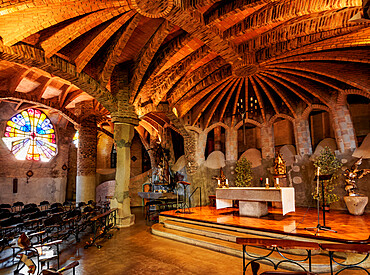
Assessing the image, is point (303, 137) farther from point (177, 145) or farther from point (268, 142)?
point (177, 145)

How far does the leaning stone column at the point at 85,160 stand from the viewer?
1479 cm

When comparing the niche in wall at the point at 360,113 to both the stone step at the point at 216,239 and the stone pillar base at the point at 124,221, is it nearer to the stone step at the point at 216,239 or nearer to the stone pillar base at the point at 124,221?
the stone step at the point at 216,239

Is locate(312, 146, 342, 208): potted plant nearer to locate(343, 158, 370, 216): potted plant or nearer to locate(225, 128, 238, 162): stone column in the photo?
locate(343, 158, 370, 216): potted plant

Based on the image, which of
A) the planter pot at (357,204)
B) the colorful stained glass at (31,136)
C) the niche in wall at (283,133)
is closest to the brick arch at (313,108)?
the niche in wall at (283,133)

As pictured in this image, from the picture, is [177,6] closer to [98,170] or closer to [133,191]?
[133,191]

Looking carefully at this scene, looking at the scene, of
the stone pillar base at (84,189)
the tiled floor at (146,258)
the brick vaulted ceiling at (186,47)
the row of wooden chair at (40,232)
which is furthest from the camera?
the stone pillar base at (84,189)

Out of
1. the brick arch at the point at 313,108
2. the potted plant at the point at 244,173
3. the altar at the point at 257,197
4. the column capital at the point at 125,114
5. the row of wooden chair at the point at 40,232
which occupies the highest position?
the brick arch at the point at 313,108

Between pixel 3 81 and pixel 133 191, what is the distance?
414 inches

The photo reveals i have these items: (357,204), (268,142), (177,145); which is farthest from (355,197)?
→ (177,145)

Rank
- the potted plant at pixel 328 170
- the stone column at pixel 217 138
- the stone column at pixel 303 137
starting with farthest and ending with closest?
the stone column at pixel 217 138 → the stone column at pixel 303 137 → the potted plant at pixel 328 170

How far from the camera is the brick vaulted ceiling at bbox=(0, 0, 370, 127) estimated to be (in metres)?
5.81

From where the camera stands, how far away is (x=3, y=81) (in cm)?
1173

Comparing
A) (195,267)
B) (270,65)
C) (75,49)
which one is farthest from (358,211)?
(75,49)

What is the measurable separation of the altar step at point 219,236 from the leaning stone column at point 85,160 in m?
8.07
